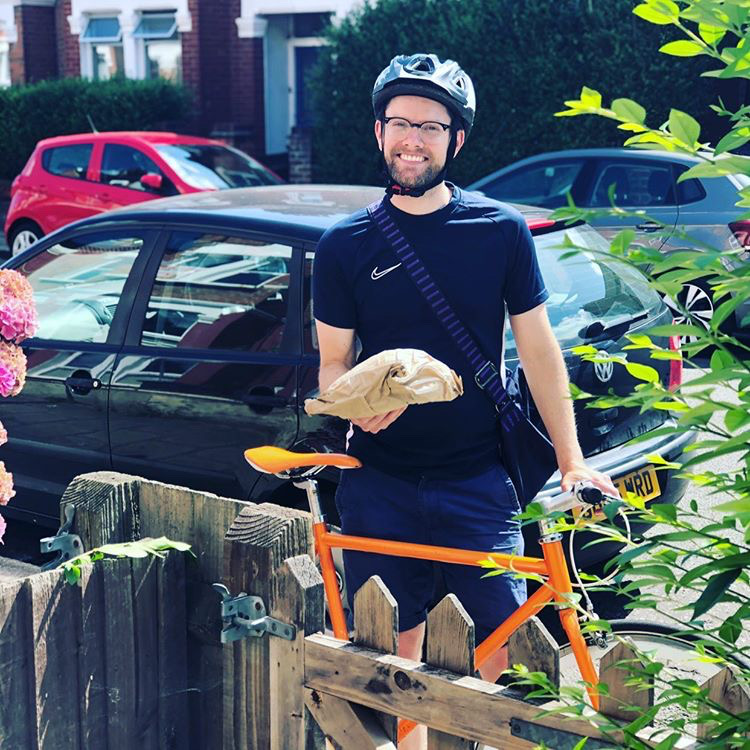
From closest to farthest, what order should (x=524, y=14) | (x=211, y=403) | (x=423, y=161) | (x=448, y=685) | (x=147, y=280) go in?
(x=448, y=685) < (x=423, y=161) < (x=211, y=403) < (x=147, y=280) < (x=524, y=14)

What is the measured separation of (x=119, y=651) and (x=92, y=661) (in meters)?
0.06

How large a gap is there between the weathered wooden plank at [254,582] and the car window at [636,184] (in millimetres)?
7987

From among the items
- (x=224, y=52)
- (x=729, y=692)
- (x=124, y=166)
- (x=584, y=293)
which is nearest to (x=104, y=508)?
(x=729, y=692)

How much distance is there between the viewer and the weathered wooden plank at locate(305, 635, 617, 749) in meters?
2.25

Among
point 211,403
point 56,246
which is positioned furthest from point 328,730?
point 56,246

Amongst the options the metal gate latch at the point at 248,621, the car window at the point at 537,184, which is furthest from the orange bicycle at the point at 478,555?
the car window at the point at 537,184

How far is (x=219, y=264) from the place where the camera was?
4793mm

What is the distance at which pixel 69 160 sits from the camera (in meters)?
14.7

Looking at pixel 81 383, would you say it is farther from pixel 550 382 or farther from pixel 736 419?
pixel 736 419

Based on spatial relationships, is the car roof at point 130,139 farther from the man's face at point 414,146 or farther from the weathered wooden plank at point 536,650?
the weathered wooden plank at point 536,650

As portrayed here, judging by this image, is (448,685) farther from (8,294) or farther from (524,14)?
(524,14)

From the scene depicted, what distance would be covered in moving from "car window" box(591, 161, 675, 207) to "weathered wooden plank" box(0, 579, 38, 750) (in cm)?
829

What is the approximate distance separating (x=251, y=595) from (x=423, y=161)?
43.4 inches

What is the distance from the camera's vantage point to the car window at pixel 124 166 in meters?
14.1
